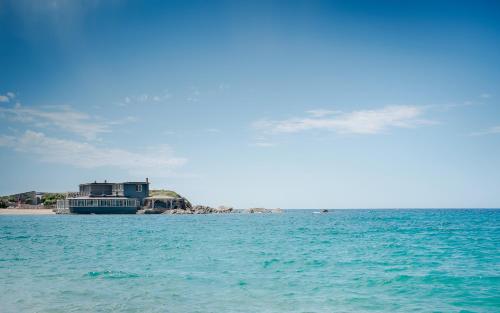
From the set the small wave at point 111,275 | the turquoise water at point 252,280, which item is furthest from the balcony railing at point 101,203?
the small wave at point 111,275

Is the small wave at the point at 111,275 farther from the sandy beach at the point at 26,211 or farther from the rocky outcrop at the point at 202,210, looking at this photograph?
the sandy beach at the point at 26,211

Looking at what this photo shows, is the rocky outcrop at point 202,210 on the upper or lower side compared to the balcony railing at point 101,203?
lower

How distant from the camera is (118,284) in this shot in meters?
18.2

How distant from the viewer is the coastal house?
12162 cm

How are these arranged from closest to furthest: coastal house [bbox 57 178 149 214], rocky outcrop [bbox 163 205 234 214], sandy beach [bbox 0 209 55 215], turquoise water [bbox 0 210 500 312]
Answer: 1. turquoise water [bbox 0 210 500 312]
2. coastal house [bbox 57 178 149 214]
3. sandy beach [bbox 0 209 55 215]
4. rocky outcrop [bbox 163 205 234 214]

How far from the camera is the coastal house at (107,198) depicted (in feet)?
399

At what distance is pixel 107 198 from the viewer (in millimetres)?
122938

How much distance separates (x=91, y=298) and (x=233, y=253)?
15.0 meters

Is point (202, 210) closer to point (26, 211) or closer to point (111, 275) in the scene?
point (26, 211)

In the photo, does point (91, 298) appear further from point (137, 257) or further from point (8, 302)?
point (137, 257)

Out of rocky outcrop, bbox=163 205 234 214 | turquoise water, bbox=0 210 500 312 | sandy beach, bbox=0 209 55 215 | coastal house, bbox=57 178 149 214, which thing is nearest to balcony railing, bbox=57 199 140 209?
coastal house, bbox=57 178 149 214

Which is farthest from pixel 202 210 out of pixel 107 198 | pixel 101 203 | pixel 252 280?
pixel 252 280

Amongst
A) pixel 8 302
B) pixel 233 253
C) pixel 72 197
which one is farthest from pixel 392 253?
pixel 72 197

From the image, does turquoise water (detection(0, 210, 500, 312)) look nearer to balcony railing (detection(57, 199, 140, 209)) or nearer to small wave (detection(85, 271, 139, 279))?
small wave (detection(85, 271, 139, 279))
